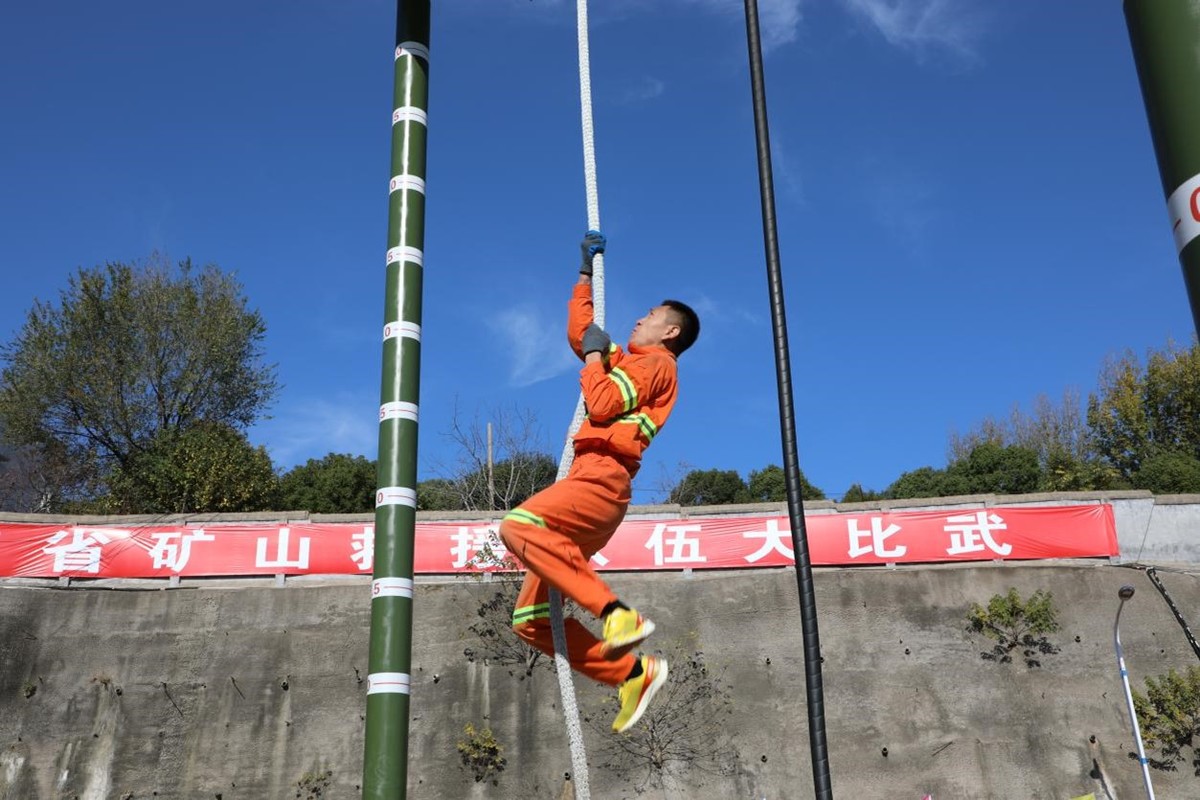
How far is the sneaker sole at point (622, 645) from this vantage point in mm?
3686

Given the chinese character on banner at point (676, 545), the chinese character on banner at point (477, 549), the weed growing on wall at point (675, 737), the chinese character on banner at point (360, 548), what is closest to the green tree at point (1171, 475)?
the chinese character on banner at point (676, 545)

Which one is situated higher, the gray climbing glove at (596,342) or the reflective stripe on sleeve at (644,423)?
the gray climbing glove at (596,342)

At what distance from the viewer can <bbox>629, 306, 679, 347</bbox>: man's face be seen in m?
4.58

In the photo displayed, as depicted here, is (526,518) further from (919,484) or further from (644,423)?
(919,484)

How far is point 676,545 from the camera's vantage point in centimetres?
1978

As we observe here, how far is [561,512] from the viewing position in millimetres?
3920

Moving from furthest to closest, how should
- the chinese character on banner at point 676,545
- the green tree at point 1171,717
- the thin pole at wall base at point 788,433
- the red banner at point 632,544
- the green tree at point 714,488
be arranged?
the green tree at point 714,488 → the chinese character on banner at point 676,545 → the red banner at point 632,544 → the green tree at point 1171,717 → the thin pole at wall base at point 788,433

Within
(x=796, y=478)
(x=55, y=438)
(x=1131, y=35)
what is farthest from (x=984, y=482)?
(x=1131, y=35)

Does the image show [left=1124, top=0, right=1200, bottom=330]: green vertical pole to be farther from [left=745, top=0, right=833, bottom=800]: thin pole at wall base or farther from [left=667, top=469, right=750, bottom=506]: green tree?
[left=667, top=469, right=750, bottom=506]: green tree

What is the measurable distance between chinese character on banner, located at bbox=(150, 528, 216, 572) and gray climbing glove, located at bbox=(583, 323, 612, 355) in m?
17.2

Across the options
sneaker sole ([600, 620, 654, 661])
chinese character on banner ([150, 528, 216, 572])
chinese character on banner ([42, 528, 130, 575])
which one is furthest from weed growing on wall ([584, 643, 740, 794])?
sneaker sole ([600, 620, 654, 661])

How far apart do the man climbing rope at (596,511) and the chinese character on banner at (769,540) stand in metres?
15.7

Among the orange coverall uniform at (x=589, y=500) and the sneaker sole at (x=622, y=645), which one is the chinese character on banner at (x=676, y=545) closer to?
the orange coverall uniform at (x=589, y=500)

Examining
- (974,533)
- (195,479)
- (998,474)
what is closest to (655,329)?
(974,533)
